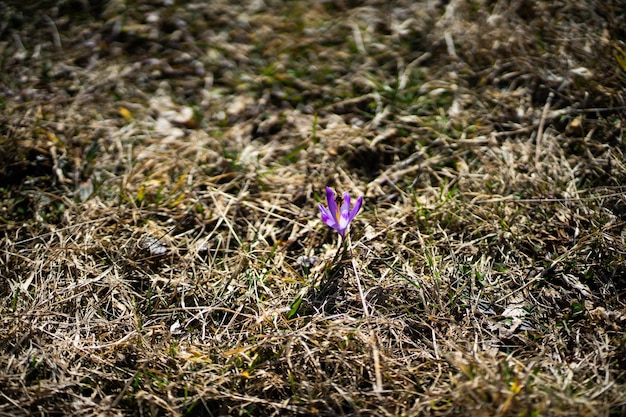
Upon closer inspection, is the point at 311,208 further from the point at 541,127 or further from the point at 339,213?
the point at 541,127

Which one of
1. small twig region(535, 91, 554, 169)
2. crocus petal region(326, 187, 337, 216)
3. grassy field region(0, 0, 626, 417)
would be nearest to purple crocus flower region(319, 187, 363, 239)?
crocus petal region(326, 187, 337, 216)

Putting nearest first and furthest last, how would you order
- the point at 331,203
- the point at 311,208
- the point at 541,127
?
the point at 331,203, the point at 311,208, the point at 541,127

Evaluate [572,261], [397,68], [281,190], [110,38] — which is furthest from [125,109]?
[572,261]

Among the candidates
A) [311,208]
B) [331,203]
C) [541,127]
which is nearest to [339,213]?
[331,203]

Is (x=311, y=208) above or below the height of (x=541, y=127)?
→ below

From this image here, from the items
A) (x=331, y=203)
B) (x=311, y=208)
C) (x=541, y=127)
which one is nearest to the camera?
(x=331, y=203)

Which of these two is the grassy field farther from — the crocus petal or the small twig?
the crocus petal
